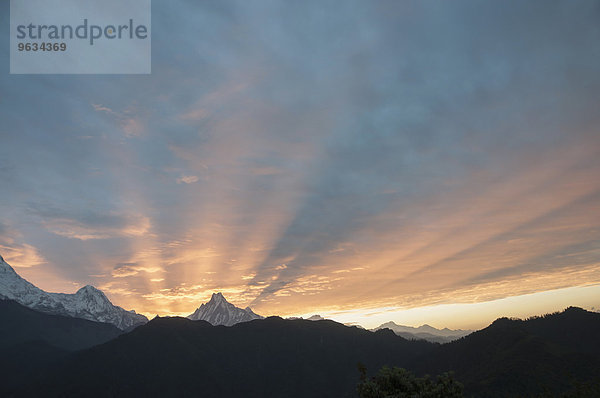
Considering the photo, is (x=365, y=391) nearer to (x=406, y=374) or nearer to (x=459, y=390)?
(x=406, y=374)

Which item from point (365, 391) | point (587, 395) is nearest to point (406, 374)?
point (365, 391)

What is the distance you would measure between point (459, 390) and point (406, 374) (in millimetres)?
5793

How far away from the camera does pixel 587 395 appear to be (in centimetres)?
12281

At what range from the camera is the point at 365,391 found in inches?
1476

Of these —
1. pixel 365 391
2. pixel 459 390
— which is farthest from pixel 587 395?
pixel 365 391

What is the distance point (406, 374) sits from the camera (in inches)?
1550

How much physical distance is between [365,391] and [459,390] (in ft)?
35.1

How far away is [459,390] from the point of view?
37781 millimetres

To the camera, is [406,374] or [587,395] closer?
[406,374]

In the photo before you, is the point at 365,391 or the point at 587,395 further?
the point at 587,395

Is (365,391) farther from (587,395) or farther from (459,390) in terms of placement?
(587,395)

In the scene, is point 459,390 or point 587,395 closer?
point 459,390

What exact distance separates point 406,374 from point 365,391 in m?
5.60

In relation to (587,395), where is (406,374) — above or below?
above
